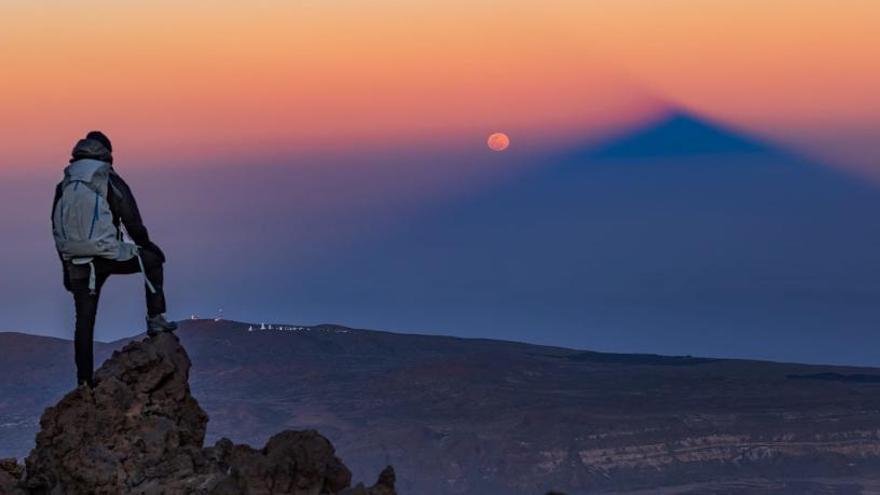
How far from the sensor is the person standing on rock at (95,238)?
1209cm

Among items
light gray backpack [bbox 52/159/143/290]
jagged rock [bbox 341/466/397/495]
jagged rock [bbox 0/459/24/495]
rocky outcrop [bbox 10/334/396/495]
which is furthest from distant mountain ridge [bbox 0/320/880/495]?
jagged rock [bbox 341/466/397/495]

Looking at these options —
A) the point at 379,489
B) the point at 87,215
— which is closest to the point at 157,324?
the point at 87,215

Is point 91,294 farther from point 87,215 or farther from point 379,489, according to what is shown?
point 379,489

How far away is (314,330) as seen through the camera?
85000 millimetres

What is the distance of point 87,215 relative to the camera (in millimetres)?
12102

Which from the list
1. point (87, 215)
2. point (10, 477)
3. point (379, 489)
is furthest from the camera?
point (87, 215)

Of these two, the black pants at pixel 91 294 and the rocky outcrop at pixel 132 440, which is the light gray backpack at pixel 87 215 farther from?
the rocky outcrop at pixel 132 440

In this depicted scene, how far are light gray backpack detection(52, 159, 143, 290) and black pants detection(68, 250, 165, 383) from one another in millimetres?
140

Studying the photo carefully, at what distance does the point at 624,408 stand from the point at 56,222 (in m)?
53.8

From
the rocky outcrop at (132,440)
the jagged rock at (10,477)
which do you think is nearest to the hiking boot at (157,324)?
the rocky outcrop at (132,440)

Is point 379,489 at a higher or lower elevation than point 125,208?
lower

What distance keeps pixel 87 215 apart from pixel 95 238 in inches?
5.9

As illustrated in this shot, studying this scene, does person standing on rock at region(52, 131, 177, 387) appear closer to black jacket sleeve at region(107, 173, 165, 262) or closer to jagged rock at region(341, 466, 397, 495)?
black jacket sleeve at region(107, 173, 165, 262)

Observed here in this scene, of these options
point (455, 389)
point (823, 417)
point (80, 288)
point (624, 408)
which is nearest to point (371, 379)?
point (455, 389)
